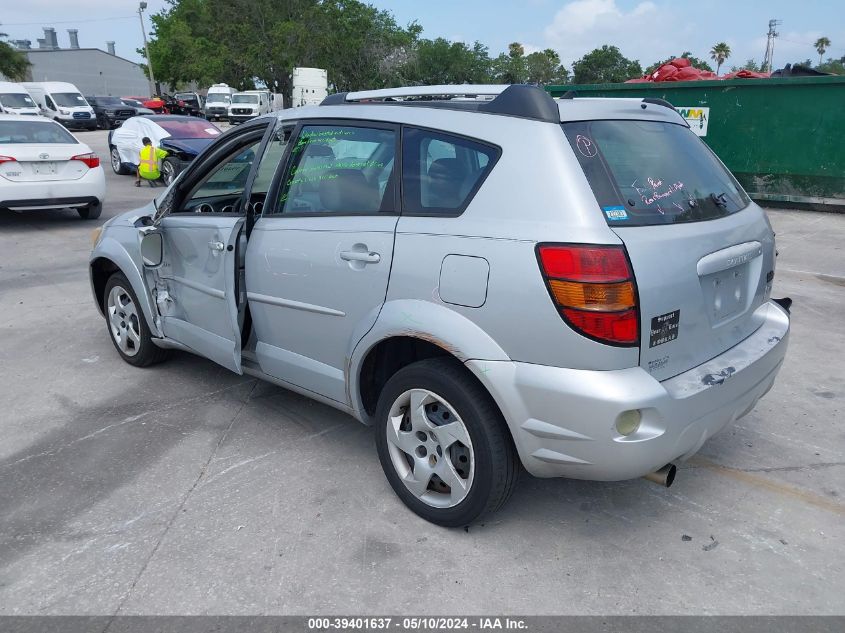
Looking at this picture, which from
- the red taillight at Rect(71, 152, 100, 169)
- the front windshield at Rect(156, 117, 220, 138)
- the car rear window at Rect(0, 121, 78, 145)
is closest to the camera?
the car rear window at Rect(0, 121, 78, 145)

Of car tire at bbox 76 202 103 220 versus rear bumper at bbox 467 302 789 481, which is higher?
rear bumper at bbox 467 302 789 481

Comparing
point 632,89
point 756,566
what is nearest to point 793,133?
point 632,89

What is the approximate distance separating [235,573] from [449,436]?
104 cm

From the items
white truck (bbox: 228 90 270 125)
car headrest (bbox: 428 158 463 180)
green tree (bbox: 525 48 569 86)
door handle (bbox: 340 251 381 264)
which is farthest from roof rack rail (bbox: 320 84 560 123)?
green tree (bbox: 525 48 569 86)

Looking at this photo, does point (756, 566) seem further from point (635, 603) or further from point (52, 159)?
point (52, 159)

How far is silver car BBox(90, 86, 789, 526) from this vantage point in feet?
8.58

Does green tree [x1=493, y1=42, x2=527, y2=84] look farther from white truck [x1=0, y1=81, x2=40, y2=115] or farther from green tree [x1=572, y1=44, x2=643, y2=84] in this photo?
white truck [x1=0, y1=81, x2=40, y2=115]

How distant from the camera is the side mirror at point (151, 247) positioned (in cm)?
435

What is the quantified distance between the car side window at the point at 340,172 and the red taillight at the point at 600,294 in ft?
3.22

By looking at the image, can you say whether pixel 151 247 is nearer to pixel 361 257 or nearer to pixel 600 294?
pixel 361 257

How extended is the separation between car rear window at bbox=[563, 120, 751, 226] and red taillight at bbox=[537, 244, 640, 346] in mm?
199

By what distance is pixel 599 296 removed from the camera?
8.41 feet

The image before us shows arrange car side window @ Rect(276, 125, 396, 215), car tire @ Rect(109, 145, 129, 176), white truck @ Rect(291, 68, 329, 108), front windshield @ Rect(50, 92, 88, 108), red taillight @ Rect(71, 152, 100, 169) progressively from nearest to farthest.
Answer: car side window @ Rect(276, 125, 396, 215), red taillight @ Rect(71, 152, 100, 169), car tire @ Rect(109, 145, 129, 176), front windshield @ Rect(50, 92, 88, 108), white truck @ Rect(291, 68, 329, 108)

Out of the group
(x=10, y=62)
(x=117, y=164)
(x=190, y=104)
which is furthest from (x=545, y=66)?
(x=117, y=164)
